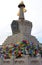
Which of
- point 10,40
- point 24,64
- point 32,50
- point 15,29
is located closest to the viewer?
point 24,64

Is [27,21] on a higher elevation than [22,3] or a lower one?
lower

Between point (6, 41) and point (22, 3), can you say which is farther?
point (22, 3)

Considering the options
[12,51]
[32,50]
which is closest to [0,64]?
[12,51]

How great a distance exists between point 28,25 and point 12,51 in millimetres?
14396

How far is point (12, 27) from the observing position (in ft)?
178

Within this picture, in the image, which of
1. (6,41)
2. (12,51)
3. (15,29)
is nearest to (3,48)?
(12,51)

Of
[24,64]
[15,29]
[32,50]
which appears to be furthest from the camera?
[15,29]

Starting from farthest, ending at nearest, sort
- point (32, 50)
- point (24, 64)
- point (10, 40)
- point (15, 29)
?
point (15, 29)
point (10, 40)
point (32, 50)
point (24, 64)

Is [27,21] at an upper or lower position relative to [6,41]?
upper

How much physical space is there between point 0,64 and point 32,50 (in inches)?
244

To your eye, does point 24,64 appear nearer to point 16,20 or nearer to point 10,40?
point 10,40

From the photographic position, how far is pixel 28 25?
5412 cm

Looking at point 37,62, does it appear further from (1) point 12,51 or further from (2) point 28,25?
(2) point 28,25

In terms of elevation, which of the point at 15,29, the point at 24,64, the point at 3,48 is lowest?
the point at 24,64
